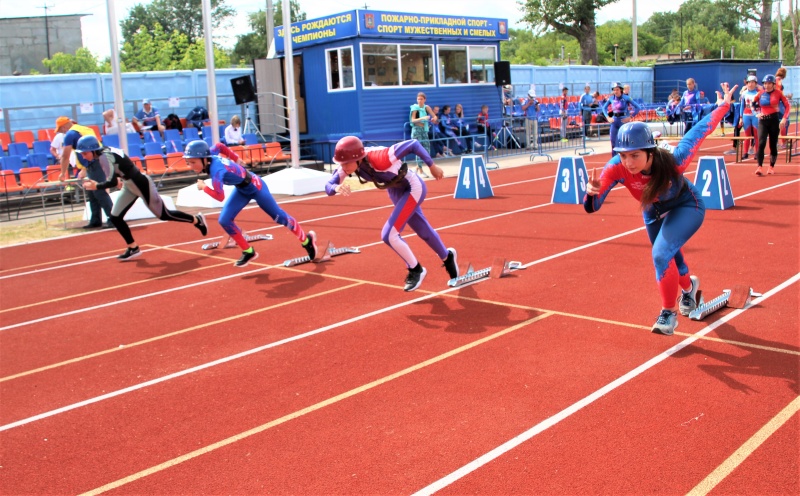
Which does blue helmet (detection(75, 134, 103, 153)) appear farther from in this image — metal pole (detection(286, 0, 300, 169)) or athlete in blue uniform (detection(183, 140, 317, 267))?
metal pole (detection(286, 0, 300, 169))

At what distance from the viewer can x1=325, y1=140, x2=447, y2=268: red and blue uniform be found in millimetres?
8445

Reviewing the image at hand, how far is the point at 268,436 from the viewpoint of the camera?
5281mm

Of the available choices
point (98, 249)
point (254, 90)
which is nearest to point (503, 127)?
point (254, 90)

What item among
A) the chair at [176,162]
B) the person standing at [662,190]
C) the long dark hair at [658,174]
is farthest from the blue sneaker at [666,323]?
the chair at [176,162]

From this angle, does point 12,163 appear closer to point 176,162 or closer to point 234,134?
point 176,162

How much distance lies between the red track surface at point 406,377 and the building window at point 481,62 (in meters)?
19.1

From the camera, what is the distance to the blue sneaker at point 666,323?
6.66 meters

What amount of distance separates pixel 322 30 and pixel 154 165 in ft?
28.6

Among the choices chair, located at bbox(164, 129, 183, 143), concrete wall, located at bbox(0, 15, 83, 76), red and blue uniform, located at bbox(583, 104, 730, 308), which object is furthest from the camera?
concrete wall, located at bbox(0, 15, 83, 76)

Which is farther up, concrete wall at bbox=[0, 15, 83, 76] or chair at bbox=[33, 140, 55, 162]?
concrete wall at bbox=[0, 15, 83, 76]

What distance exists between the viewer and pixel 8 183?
58.0ft

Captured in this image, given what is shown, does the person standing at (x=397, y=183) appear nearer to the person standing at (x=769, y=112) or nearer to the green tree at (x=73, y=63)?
the person standing at (x=769, y=112)

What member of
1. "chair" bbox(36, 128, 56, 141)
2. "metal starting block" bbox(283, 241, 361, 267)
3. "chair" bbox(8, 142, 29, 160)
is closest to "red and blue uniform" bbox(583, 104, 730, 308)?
"metal starting block" bbox(283, 241, 361, 267)

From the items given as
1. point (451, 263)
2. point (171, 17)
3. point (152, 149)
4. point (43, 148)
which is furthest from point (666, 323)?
point (171, 17)
